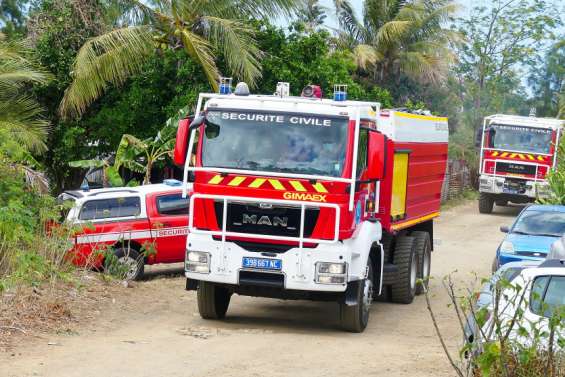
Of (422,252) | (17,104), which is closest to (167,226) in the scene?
(422,252)

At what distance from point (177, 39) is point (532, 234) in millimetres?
9855

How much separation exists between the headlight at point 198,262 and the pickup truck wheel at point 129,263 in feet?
13.3

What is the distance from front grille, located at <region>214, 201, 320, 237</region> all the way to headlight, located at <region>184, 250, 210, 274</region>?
41 centimetres

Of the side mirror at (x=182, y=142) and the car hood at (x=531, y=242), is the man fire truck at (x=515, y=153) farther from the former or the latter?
the side mirror at (x=182, y=142)

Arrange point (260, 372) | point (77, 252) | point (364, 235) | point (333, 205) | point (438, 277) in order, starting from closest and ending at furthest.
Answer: point (260, 372)
point (333, 205)
point (364, 235)
point (77, 252)
point (438, 277)

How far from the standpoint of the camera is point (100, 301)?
13.8m

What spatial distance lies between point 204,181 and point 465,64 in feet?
126

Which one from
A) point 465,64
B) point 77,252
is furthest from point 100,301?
point 465,64

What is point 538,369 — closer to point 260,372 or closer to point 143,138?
point 260,372

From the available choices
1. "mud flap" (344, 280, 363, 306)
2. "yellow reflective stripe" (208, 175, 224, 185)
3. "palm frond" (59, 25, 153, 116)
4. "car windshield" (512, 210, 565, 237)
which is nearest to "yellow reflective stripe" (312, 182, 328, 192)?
"yellow reflective stripe" (208, 175, 224, 185)

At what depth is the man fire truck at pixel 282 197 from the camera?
11.9m

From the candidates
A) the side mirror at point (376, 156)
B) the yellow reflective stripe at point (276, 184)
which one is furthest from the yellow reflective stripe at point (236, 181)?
the side mirror at point (376, 156)

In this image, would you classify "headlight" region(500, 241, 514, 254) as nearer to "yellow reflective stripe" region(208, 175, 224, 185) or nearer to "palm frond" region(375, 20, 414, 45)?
"yellow reflective stripe" region(208, 175, 224, 185)

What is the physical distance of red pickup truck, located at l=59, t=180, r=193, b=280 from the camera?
1662 cm
